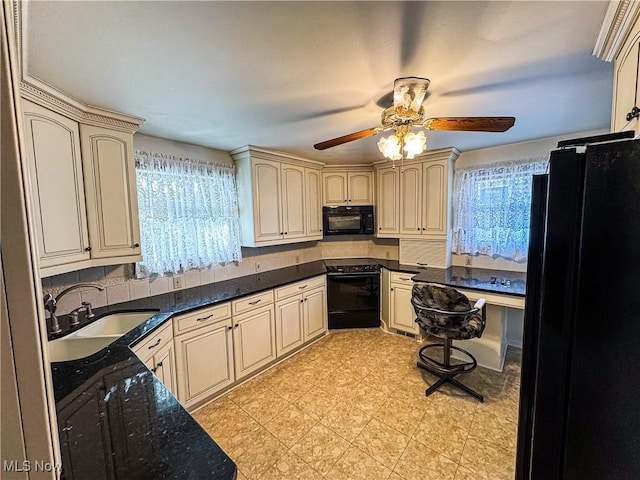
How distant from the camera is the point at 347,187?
3936mm

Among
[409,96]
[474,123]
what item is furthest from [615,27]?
[409,96]

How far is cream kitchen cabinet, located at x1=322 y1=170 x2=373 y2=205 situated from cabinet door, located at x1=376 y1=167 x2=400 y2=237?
184 mm

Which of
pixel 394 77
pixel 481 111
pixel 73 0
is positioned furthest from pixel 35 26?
pixel 481 111

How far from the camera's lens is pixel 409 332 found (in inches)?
133

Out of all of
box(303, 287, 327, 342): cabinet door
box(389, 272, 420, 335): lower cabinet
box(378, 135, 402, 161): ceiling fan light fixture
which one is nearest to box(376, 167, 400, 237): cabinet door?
box(389, 272, 420, 335): lower cabinet

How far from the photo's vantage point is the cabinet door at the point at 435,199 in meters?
3.26

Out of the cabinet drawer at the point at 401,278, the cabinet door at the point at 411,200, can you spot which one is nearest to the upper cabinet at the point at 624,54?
the cabinet door at the point at 411,200

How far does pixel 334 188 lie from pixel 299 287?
160 cm

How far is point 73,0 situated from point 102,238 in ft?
4.76

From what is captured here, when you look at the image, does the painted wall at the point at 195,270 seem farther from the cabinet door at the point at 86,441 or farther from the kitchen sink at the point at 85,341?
the cabinet door at the point at 86,441

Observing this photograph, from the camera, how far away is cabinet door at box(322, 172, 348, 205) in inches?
154

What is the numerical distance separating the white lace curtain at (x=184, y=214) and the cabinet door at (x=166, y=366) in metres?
0.77

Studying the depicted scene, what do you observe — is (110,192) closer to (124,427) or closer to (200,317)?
(200,317)

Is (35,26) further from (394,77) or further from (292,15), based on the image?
(394,77)
